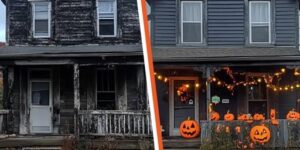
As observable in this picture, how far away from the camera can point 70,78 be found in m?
14.7

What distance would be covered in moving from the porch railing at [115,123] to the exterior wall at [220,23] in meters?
3.01

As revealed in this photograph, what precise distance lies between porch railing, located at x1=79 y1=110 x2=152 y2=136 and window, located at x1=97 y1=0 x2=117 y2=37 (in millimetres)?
3261

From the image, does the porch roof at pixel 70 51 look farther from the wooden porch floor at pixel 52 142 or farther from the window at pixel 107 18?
the wooden porch floor at pixel 52 142

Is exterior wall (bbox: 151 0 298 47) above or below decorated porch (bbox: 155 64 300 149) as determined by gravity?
above

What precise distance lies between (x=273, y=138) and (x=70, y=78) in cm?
613

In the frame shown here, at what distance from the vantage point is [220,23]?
48.1ft

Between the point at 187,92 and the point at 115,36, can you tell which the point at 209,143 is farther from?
the point at 115,36

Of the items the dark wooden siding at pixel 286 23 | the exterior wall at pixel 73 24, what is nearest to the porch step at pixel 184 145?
the exterior wall at pixel 73 24

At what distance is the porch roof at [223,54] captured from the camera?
12578 mm

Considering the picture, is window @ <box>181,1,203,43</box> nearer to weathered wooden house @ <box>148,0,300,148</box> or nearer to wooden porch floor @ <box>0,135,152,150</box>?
weathered wooden house @ <box>148,0,300,148</box>

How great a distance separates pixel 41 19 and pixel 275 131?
25.1 feet

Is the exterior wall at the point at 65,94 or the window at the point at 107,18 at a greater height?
the window at the point at 107,18

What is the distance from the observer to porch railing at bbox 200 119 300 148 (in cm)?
1155

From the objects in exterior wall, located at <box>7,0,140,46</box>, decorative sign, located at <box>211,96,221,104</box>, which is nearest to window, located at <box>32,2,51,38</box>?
exterior wall, located at <box>7,0,140,46</box>
